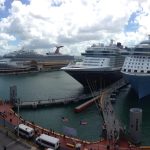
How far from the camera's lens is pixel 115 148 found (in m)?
34.4

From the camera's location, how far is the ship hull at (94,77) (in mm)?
74312

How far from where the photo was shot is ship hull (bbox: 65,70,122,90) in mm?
74312

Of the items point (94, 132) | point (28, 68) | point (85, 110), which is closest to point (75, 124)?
point (94, 132)

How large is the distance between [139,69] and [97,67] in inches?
546

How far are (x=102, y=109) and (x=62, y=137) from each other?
57.6 feet

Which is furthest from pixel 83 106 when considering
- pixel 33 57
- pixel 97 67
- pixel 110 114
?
pixel 33 57

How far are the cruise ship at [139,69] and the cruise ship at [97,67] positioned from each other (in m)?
9.37

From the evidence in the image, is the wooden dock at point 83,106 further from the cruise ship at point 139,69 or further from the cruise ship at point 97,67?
the cruise ship at point 97,67

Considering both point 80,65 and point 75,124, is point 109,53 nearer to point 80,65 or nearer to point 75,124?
point 80,65

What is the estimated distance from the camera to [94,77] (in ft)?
246

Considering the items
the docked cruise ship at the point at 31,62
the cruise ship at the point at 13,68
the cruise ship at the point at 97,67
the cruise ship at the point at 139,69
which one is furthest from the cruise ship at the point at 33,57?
the cruise ship at the point at 139,69

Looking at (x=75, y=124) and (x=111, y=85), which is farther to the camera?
(x=111, y=85)

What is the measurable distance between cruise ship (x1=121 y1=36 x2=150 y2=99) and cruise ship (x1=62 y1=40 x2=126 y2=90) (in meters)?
9.37

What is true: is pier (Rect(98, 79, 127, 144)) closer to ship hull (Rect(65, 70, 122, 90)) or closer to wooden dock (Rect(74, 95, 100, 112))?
wooden dock (Rect(74, 95, 100, 112))
